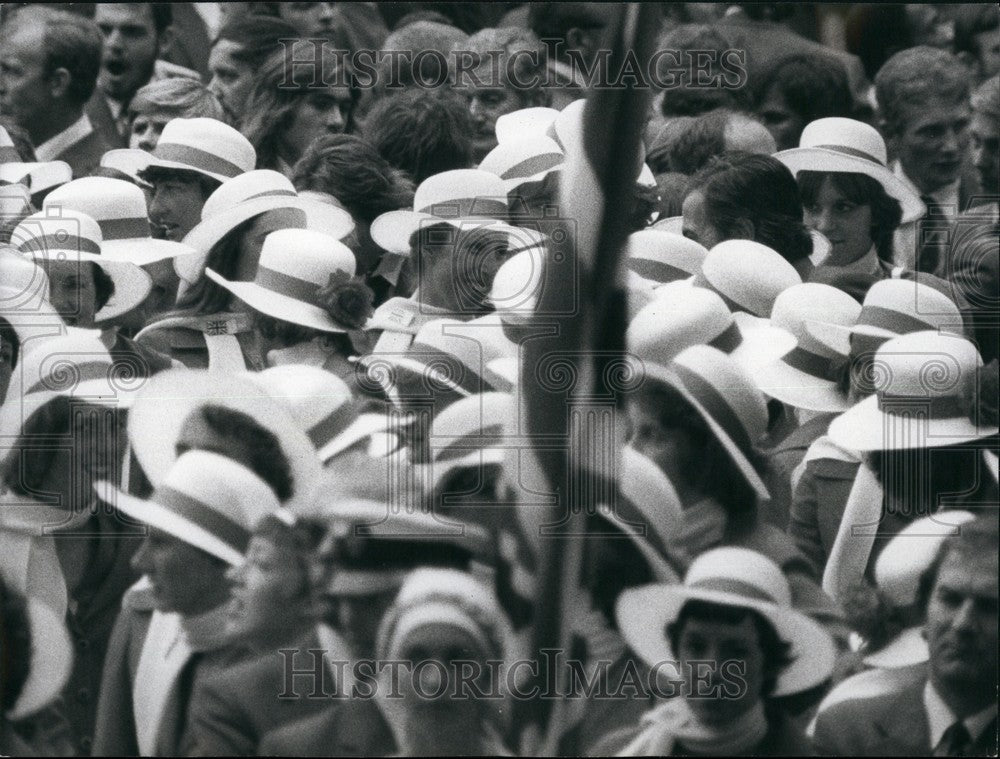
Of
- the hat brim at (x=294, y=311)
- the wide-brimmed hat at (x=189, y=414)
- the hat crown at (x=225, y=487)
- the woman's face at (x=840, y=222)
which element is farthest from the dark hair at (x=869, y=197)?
the hat crown at (x=225, y=487)

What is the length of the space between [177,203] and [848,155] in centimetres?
151

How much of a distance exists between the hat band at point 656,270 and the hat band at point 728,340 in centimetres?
39

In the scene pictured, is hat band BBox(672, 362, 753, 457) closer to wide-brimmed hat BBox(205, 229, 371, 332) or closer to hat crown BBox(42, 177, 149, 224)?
wide-brimmed hat BBox(205, 229, 371, 332)

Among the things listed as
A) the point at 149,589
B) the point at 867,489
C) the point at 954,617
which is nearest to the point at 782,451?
the point at 867,489

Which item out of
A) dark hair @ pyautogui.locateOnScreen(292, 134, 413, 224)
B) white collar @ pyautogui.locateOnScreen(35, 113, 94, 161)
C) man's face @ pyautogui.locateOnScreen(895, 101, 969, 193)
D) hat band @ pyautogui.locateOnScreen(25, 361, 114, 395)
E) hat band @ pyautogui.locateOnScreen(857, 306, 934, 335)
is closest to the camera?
hat band @ pyautogui.locateOnScreen(25, 361, 114, 395)

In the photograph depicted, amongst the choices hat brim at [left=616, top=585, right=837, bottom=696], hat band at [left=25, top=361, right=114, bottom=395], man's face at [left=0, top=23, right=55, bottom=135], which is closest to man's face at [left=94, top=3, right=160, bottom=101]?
man's face at [left=0, top=23, right=55, bottom=135]

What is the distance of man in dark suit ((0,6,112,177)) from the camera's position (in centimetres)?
490

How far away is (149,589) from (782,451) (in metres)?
1.21

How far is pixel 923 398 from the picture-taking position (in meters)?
3.71

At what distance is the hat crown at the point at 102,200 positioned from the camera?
14.4 feet

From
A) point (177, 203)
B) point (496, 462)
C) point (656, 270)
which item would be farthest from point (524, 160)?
point (496, 462)

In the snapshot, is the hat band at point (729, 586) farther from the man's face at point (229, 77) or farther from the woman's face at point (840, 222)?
the man's face at point (229, 77)

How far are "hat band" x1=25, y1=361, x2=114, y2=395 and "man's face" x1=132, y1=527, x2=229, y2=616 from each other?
14.0 inches

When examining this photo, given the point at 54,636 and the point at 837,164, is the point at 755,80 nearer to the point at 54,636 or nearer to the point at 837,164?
the point at 837,164
